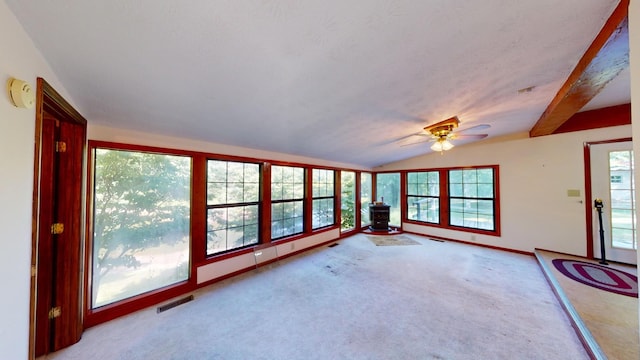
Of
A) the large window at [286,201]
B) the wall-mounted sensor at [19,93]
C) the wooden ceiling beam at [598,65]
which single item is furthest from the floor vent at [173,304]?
the wooden ceiling beam at [598,65]

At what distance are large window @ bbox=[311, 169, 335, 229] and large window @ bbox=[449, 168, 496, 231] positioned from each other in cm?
308

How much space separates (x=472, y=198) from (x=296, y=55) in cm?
552

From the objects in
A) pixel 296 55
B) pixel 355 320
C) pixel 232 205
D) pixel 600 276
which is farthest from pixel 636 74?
pixel 232 205

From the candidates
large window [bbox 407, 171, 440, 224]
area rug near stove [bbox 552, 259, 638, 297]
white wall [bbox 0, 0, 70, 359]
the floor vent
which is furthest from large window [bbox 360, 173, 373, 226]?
white wall [bbox 0, 0, 70, 359]

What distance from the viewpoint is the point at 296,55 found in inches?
57.1

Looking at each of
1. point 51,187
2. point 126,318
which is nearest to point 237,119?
point 51,187

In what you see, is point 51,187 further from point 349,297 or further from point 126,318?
point 349,297

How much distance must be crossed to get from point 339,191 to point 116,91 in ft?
15.0

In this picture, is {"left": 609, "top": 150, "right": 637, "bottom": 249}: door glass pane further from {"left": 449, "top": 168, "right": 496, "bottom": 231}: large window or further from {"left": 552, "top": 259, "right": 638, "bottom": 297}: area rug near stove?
{"left": 449, "top": 168, "right": 496, "bottom": 231}: large window

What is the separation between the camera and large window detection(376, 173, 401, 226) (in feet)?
21.4

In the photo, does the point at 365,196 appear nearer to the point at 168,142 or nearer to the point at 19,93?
the point at 168,142

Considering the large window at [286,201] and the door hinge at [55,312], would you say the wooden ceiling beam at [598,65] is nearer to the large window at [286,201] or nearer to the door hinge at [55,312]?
the large window at [286,201]

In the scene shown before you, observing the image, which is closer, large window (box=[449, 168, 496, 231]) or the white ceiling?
the white ceiling

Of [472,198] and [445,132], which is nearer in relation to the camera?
[445,132]
